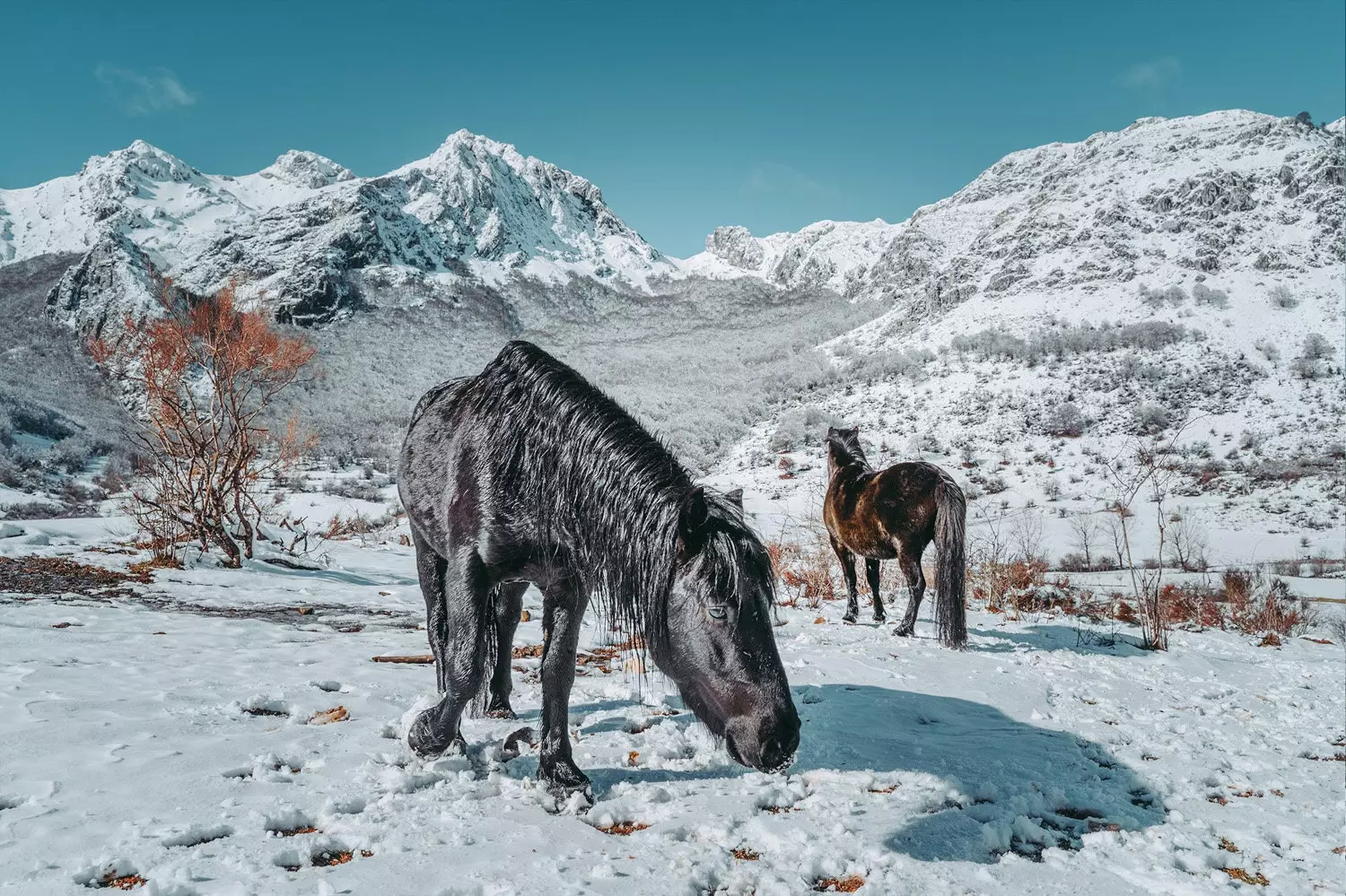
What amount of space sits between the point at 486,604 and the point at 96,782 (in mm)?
1425

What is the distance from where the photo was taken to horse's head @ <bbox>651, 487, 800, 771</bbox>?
2.08 meters

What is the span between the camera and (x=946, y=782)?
282 cm

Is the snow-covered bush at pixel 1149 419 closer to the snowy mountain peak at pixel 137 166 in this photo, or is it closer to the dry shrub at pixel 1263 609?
the dry shrub at pixel 1263 609

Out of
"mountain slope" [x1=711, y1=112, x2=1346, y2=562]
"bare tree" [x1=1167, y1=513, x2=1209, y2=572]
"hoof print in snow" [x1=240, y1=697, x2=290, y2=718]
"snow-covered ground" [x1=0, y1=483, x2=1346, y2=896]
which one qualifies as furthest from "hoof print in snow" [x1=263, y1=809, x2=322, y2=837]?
"bare tree" [x1=1167, y1=513, x2=1209, y2=572]

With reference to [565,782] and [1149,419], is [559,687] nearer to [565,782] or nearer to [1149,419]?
[565,782]

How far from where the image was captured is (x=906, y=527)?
6.03 metres

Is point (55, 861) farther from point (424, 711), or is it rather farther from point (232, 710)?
point (232, 710)

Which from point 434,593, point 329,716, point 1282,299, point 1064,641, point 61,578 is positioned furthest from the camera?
point 1282,299

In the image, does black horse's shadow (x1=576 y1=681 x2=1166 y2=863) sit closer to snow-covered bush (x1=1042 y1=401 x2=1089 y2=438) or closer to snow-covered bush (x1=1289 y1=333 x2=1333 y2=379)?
snow-covered bush (x1=1042 y1=401 x2=1089 y2=438)

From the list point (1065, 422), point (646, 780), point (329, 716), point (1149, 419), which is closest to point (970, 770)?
point (646, 780)

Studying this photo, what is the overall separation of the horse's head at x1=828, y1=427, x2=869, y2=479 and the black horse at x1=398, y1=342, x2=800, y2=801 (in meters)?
4.97

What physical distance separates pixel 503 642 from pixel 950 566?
3749mm

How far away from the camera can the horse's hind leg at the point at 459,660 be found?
2730mm

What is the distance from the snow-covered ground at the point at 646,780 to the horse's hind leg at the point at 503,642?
0.16 meters
